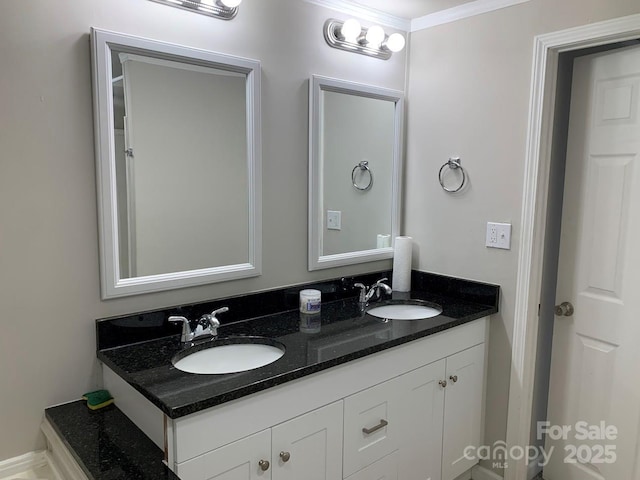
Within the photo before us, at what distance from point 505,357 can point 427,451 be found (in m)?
0.57

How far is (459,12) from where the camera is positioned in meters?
2.22

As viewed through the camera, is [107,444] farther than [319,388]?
No

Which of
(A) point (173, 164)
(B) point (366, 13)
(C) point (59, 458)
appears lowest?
(C) point (59, 458)

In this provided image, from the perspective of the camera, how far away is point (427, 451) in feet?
6.56

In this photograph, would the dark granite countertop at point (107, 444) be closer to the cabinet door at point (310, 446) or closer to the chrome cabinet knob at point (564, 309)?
the cabinet door at point (310, 446)

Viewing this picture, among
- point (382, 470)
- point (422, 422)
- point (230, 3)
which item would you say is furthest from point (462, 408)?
point (230, 3)

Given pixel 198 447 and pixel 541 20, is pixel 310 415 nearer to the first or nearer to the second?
pixel 198 447

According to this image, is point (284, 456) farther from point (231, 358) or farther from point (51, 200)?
point (51, 200)

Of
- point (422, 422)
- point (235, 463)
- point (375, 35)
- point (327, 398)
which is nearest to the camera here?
point (235, 463)

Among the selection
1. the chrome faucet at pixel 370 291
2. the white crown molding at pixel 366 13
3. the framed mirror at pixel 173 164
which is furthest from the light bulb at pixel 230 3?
the chrome faucet at pixel 370 291

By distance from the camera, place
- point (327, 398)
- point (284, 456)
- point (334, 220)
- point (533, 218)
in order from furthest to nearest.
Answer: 1. point (334, 220)
2. point (533, 218)
3. point (327, 398)
4. point (284, 456)

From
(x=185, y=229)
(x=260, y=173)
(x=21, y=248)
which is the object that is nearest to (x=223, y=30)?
(x=260, y=173)

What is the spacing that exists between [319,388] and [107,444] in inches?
25.0

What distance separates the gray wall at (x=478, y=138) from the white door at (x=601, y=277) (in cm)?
26
